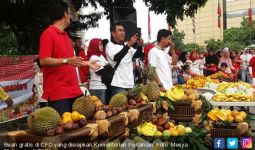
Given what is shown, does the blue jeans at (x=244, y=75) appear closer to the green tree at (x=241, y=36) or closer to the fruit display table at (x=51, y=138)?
the fruit display table at (x=51, y=138)

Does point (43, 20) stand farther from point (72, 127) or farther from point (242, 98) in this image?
point (72, 127)

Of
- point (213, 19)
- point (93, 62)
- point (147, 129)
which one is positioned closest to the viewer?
point (93, 62)

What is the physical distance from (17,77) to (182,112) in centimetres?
427

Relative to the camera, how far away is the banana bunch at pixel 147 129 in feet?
14.6

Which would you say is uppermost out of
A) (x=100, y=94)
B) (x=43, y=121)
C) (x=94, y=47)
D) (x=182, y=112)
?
(x=94, y=47)

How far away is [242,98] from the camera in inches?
275

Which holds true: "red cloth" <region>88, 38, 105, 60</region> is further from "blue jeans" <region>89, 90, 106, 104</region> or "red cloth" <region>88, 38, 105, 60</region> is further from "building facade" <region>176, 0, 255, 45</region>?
"building facade" <region>176, 0, 255, 45</region>

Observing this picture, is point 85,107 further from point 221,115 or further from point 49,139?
point 221,115

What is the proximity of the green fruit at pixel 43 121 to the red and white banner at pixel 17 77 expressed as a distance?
4.68m

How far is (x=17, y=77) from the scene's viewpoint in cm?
848

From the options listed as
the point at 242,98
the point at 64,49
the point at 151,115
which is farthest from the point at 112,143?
the point at 242,98

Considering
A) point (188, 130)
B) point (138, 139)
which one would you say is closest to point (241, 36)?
point (188, 130)

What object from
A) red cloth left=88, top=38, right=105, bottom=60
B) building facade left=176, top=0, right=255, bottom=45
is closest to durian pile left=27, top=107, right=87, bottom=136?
red cloth left=88, top=38, right=105, bottom=60

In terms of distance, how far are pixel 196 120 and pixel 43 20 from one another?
16.3 feet
